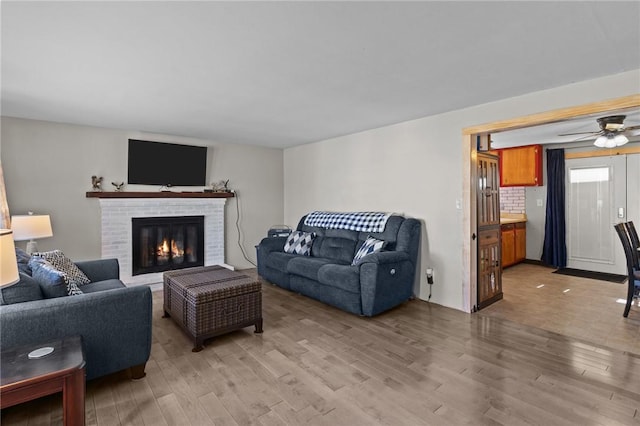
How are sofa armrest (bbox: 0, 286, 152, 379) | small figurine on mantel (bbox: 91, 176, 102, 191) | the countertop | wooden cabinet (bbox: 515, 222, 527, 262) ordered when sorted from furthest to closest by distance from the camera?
wooden cabinet (bbox: 515, 222, 527, 262), the countertop, small figurine on mantel (bbox: 91, 176, 102, 191), sofa armrest (bbox: 0, 286, 152, 379)

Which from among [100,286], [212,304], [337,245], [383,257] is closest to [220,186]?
[337,245]

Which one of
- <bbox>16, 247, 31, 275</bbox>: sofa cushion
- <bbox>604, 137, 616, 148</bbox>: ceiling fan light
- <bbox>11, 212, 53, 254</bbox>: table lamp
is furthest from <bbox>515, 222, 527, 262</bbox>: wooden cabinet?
<bbox>11, 212, 53, 254</bbox>: table lamp

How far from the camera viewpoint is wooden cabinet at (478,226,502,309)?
3.78 metres

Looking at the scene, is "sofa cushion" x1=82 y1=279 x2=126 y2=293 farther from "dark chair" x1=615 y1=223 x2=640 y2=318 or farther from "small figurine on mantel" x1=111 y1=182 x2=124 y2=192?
"dark chair" x1=615 y1=223 x2=640 y2=318

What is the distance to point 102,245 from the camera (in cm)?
449

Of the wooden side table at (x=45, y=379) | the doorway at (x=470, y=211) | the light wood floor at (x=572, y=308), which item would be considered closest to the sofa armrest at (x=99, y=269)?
the wooden side table at (x=45, y=379)

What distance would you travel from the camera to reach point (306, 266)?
4031 millimetres

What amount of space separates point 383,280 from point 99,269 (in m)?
2.96

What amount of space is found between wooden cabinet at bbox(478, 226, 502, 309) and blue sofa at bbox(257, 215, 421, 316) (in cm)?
72

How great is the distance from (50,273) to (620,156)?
7.36 m

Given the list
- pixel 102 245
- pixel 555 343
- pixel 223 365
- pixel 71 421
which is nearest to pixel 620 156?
pixel 555 343

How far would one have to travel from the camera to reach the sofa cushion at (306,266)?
393 centimetres

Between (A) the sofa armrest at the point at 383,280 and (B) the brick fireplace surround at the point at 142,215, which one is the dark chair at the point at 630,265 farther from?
(B) the brick fireplace surround at the point at 142,215

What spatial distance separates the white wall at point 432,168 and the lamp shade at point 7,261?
3.65 meters
